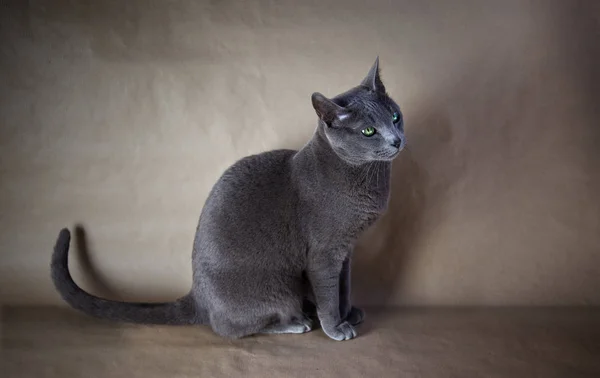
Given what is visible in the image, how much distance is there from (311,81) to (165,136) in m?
0.49

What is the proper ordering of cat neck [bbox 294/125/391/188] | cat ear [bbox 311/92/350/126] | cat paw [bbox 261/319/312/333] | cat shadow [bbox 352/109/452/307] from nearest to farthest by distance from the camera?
cat ear [bbox 311/92/350/126], cat neck [bbox 294/125/391/188], cat paw [bbox 261/319/312/333], cat shadow [bbox 352/109/452/307]

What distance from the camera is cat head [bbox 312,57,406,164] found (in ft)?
3.93

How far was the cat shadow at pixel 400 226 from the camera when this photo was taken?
5.09 feet

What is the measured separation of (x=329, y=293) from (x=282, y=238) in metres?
0.20

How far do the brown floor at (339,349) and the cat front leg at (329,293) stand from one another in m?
0.03

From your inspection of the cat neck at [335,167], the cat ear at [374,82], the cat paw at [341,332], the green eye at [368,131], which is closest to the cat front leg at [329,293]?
the cat paw at [341,332]

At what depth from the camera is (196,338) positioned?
4.66ft

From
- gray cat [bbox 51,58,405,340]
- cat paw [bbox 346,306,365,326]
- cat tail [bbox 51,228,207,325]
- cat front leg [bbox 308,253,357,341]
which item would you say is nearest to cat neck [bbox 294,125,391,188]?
gray cat [bbox 51,58,405,340]

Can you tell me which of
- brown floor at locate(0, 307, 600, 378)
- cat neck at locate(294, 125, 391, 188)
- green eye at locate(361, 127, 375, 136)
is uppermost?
green eye at locate(361, 127, 375, 136)

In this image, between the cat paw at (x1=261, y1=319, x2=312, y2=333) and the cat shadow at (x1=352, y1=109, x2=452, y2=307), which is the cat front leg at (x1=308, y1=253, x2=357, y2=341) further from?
the cat shadow at (x1=352, y1=109, x2=452, y2=307)

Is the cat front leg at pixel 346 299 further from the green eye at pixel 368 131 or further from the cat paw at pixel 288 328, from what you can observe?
the green eye at pixel 368 131

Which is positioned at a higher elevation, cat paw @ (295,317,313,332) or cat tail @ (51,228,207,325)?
cat tail @ (51,228,207,325)

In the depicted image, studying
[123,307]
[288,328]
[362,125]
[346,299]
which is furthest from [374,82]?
[123,307]

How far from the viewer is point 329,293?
137 cm
